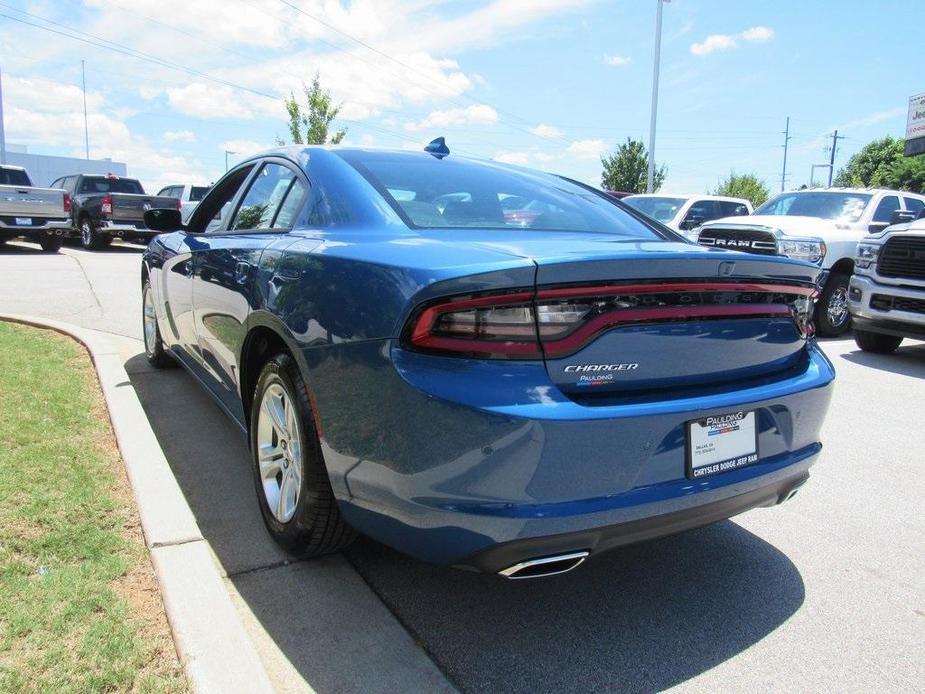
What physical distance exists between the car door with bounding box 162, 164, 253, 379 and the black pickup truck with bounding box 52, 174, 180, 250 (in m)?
14.1

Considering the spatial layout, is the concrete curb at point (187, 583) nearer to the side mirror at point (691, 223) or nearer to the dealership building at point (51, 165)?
the side mirror at point (691, 223)

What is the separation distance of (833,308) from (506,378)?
8629 millimetres

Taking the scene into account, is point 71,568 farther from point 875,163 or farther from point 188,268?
point 875,163

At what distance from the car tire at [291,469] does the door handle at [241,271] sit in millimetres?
438

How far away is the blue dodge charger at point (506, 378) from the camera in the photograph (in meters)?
2.00

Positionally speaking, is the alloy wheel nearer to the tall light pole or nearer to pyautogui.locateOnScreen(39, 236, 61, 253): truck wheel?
pyautogui.locateOnScreen(39, 236, 61, 253): truck wheel

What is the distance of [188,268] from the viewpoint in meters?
4.09

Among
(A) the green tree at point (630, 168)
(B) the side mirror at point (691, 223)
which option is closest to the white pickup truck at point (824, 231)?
(B) the side mirror at point (691, 223)

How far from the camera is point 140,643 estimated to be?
2.17 meters

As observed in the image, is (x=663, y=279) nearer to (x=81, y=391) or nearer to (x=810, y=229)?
(x=81, y=391)

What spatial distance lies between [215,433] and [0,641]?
2220 mm

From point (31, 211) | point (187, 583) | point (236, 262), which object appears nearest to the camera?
point (187, 583)

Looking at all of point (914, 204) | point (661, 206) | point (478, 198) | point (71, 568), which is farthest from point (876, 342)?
point (71, 568)

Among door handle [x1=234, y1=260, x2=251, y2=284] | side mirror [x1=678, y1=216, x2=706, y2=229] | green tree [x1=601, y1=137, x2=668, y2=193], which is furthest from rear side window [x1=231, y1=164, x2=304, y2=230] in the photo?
green tree [x1=601, y1=137, x2=668, y2=193]
